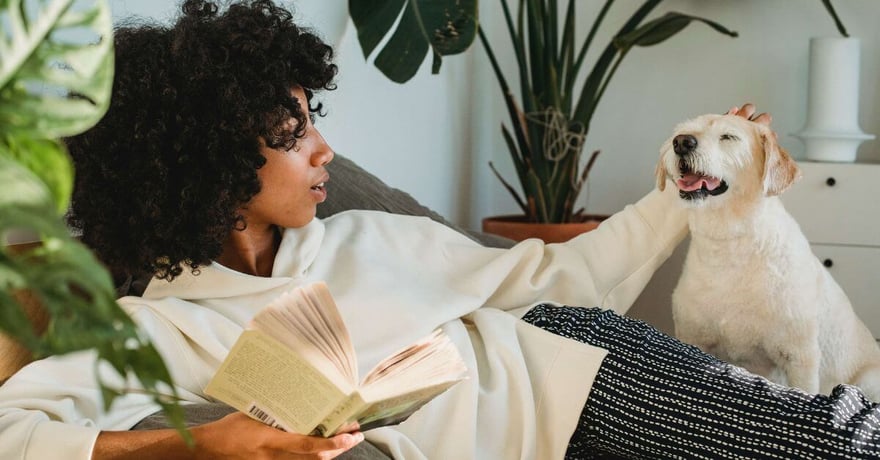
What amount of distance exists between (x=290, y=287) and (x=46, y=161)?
878 millimetres

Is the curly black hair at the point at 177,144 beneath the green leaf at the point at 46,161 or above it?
beneath

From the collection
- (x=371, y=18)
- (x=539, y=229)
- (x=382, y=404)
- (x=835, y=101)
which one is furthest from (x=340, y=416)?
(x=835, y=101)

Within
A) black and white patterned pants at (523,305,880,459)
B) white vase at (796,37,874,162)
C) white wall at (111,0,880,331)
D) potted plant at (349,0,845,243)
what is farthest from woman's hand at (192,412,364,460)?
white vase at (796,37,874,162)

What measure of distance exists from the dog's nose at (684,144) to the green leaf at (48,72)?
1.22m

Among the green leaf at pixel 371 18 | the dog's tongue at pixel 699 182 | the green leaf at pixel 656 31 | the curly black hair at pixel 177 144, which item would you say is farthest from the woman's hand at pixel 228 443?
the green leaf at pixel 656 31

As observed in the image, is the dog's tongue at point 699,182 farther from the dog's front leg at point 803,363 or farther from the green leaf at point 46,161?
the green leaf at point 46,161

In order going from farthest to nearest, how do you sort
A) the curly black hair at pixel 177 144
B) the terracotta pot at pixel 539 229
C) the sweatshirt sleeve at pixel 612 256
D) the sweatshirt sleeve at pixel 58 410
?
the terracotta pot at pixel 539 229 < the sweatshirt sleeve at pixel 612 256 < the curly black hair at pixel 177 144 < the sweatshirt sleeve at pixel 58 410

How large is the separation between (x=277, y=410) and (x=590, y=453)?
24.7 inches

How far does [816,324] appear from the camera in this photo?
1605 millimetres

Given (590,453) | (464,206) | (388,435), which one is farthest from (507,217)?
(388,435)

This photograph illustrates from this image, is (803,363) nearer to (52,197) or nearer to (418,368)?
(418,368)

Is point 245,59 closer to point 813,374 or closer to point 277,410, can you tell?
point 277,410

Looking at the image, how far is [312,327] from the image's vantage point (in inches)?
33.1

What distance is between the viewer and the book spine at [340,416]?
80 cm
